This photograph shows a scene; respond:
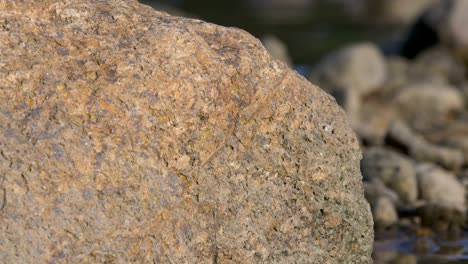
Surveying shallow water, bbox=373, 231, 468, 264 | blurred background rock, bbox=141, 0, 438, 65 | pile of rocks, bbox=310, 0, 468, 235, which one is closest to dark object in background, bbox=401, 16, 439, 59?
pile of rocks, bbox=310, 0, 468, 235

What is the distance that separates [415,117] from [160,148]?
7.19m

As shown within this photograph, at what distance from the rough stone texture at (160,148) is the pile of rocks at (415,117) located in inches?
125

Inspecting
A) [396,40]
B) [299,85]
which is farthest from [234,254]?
[396,40]

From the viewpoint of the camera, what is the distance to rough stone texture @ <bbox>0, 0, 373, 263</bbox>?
138 inches

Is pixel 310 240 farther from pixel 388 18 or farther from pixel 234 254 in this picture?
pixel 388 18

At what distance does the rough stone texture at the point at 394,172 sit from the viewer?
7.57 m

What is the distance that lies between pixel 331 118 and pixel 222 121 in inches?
18.7

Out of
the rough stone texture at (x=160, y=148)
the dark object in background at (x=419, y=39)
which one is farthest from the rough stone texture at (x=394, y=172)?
the dark object in background at (x=419, y=39)

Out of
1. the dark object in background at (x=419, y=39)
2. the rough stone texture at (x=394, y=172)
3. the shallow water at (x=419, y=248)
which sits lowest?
the shallow water at (x=419, y=248)

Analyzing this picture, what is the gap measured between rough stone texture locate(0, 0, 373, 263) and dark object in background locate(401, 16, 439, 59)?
31.4 ft

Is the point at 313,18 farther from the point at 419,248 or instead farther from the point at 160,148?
the point at 160,148

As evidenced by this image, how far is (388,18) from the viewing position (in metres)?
20.4

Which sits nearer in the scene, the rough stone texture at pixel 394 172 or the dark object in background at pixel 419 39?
the rough stone texture at pixel 394 172

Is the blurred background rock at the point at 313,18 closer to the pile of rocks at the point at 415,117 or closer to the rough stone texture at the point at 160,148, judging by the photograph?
the pile of rocks at the point at 415,117
